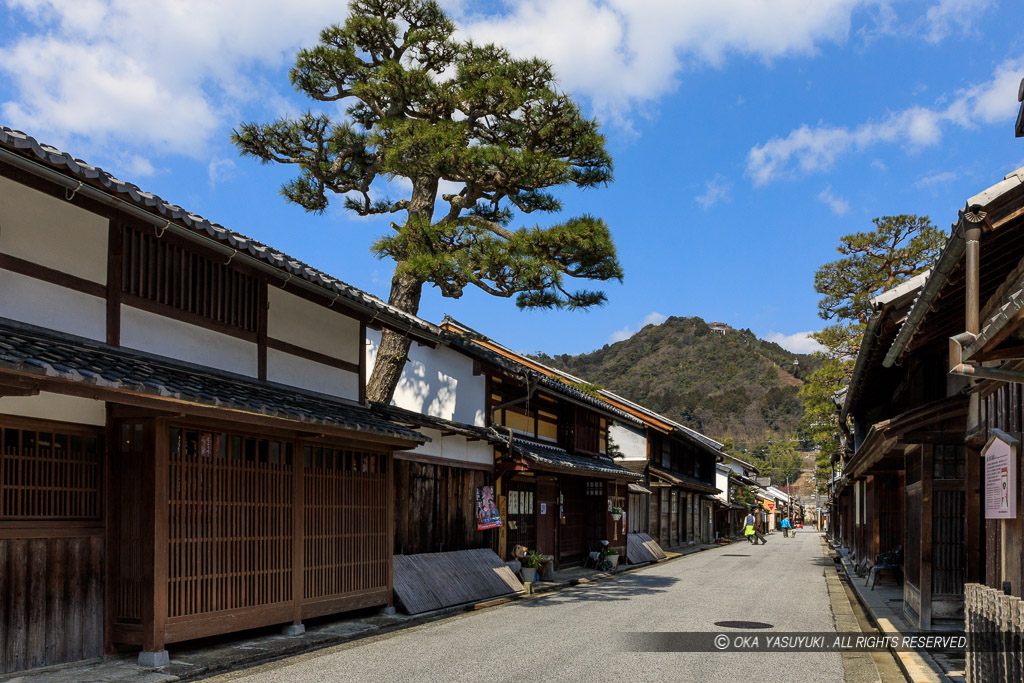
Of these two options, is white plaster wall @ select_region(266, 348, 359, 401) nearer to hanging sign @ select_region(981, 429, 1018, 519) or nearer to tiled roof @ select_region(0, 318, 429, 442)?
tiled roof @ select_region(0, 318, 429, 442)

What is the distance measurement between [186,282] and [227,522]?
3.31 m

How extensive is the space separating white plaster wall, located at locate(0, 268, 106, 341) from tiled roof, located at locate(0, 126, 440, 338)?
1.31 m

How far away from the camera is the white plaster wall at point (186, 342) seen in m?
10.8

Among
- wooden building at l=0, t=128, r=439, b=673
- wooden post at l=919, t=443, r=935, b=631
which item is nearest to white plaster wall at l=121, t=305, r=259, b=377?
wooden building at l=0, t=128, r=439, b=673

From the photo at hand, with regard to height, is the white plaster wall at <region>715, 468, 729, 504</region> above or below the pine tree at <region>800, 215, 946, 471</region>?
below

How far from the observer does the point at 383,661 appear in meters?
10.7

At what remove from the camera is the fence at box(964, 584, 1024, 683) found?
5.96 m

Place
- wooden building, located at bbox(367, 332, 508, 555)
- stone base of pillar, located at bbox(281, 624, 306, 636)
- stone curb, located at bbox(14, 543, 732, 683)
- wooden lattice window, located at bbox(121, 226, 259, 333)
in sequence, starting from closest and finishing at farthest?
stone curb, located at bbox(14, 543, 732, 683) → wooden lattice window, located at bbox(121, 226, 259, 333) → stone base of pillar, located at bbox(281, 624, 306, 636) → wooden building, located at bbox(367, 332, 508, 555)

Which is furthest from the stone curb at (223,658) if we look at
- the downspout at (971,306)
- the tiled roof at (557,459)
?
the downspout at (971,306)

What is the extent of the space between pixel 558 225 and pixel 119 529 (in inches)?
412

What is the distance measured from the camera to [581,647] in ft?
39.0

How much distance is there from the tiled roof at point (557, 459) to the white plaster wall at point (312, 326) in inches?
246

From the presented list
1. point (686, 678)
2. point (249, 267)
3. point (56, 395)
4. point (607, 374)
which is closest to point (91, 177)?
point (56, 395)

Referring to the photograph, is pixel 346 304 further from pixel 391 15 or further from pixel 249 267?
pixel 391 15
